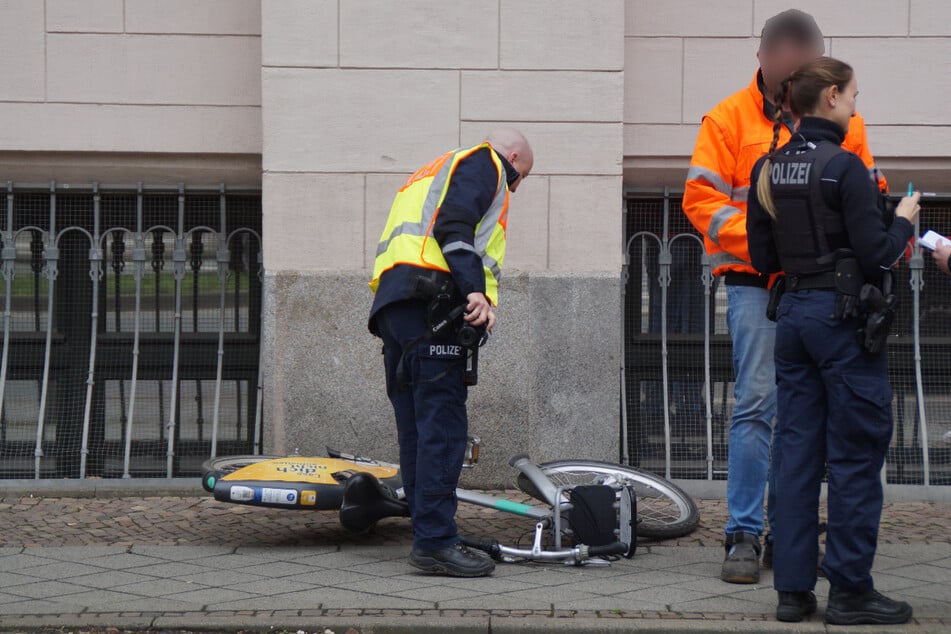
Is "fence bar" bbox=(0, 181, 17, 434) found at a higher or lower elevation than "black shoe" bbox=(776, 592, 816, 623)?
higher

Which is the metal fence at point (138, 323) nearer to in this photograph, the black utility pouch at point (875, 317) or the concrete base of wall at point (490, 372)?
the concrete base of wall at point (490, 372)

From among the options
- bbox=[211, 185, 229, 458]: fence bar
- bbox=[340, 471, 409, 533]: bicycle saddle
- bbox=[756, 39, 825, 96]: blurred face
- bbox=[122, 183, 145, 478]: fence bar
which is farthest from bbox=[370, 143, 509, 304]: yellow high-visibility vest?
bbox=[122, 183, 145, 478]: fence bar

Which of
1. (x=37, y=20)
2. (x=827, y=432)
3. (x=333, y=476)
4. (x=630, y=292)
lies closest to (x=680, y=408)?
(x=630, y=292)

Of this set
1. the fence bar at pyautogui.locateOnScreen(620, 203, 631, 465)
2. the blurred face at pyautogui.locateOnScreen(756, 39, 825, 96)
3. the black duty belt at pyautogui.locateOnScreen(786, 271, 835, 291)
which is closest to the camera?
the black duty belt at pyautogui.locateOnScreen(786, 271, 835, 291)

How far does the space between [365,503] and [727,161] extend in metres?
2.18

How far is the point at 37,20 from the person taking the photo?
7.33m

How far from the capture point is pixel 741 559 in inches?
197

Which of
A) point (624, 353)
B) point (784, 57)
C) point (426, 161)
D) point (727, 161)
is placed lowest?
point (624, 353)

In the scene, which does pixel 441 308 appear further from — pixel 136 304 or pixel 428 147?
pixel 136 304

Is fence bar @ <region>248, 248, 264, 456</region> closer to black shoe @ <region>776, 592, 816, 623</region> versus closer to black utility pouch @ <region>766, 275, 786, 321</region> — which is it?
black utility pouch @ <region>766, 275, 786, 321</region>

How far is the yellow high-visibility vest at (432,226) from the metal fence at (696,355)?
8.16ft

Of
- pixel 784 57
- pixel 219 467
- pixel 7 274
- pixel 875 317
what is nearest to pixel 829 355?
pixel 875 317

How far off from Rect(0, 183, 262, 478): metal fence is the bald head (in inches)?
107

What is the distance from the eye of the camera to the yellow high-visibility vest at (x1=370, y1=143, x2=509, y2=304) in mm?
5000
